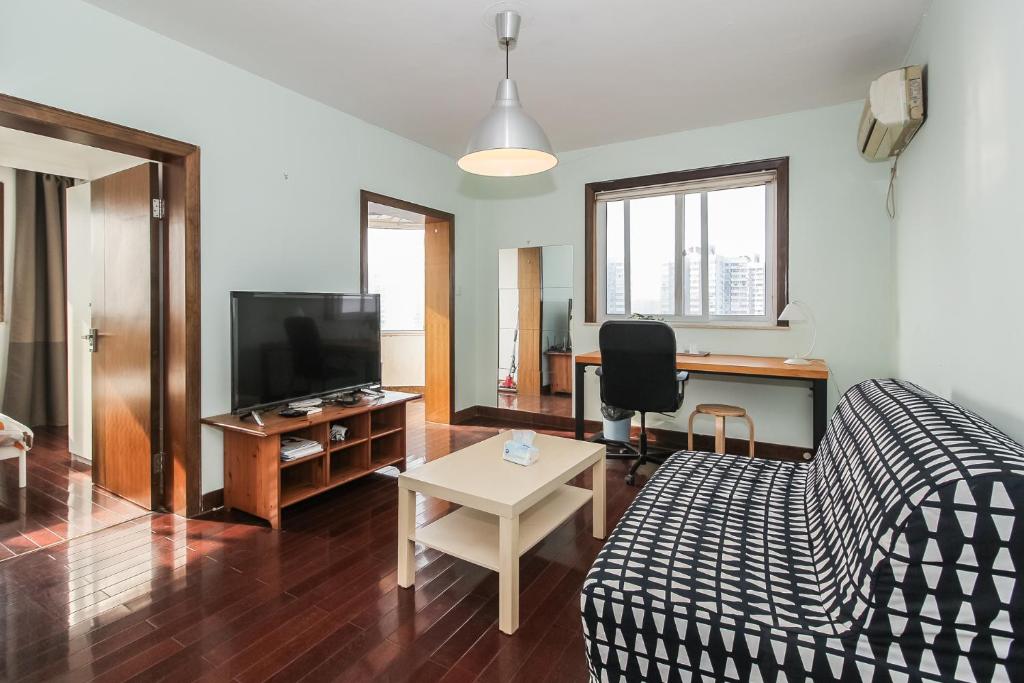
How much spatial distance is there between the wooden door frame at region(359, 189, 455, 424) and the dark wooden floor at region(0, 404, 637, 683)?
2.01m

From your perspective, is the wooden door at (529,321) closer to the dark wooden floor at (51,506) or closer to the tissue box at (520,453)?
the tissue box at (520,453)

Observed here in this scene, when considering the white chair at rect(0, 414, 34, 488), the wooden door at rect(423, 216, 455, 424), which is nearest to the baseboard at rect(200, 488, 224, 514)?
the white chair at rect(0, 414, 34, 488)

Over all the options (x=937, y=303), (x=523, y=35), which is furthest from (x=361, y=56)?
(x=937, y=303)

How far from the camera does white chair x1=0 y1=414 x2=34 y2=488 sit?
3131mm

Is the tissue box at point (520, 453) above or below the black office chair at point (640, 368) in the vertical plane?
below

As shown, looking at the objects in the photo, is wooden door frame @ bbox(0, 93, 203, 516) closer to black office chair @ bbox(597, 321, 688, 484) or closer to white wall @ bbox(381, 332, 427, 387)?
black office chair @ bbox(597, 321, 688, 484)

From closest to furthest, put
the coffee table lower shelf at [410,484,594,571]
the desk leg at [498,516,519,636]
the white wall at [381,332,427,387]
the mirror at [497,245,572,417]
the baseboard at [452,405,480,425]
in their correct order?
the desk leg at [498,516,519,636] < the coffee table lower shelf at [410,484,594,571] < the mirror at [497,245,572,417] < the baseboard at [452,405,480,425] < the white wall at [381,332,427,387]

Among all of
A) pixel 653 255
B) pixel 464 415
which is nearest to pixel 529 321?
pixel 464 415

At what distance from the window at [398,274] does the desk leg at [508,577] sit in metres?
5.04

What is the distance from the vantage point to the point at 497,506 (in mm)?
1912

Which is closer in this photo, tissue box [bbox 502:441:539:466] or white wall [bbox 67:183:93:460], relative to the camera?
tissue box [bbox 502:441:539:466]

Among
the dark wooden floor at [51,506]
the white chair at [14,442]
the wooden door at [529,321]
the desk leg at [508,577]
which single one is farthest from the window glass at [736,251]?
the white chair at [14,442]

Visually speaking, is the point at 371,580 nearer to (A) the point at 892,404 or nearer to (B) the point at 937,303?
(A) the point at 892,404

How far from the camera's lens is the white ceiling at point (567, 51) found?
8.13 ft
